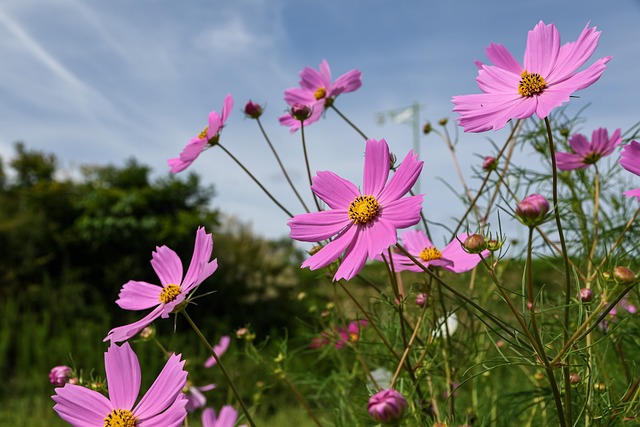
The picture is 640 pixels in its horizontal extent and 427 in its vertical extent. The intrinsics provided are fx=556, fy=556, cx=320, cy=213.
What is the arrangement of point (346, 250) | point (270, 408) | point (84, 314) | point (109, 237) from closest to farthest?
1. point (346, 250)
2. point (270, 408)
3. point (84, 314)
4. point (109, 237)

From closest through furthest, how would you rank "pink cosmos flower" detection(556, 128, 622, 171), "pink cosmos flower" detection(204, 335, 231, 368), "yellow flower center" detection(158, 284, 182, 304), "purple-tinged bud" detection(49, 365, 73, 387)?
"yellow flower center" detection(158, 284, 182, 304) < "purple-tinged bud" detection(49, 365, 73, 387) < "pink cosmos flower" detection(556, 128, 622, 171) < "pink cosmos flower" detection(204, 335, 231, 368)

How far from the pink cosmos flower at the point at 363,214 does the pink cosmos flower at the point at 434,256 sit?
10cm

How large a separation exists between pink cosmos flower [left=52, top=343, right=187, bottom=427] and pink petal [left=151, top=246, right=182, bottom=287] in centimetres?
13

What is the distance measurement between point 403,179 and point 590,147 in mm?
512

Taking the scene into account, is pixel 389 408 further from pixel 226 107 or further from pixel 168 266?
pixel 226 107

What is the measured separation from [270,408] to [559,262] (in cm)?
298

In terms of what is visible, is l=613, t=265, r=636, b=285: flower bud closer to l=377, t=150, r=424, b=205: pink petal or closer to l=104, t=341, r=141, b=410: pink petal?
l=377, t=150, r=424, b=205: pink petal

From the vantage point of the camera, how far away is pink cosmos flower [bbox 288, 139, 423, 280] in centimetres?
50

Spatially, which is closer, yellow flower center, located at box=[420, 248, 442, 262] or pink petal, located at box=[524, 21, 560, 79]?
pink petal, located at box=[524, 21, 560, 79]

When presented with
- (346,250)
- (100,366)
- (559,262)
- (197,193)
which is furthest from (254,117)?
(197,193)

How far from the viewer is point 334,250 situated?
53 centimetres

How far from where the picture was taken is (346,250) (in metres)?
0.56

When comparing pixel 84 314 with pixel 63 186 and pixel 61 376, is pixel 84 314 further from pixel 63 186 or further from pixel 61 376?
pixel 61 376

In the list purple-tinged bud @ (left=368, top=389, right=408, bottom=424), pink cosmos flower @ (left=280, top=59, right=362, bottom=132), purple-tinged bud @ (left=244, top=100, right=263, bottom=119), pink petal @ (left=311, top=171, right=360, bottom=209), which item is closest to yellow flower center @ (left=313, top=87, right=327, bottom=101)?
pink cosmos flower @ (left=280, top=59, right=362, bottom=132)
